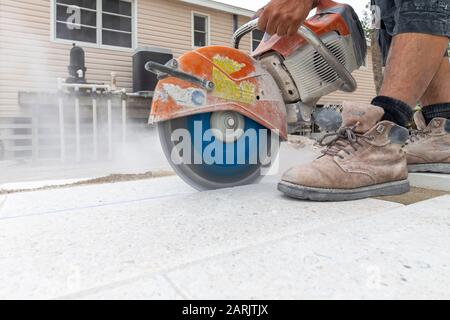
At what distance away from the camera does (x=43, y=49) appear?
20.3 ft

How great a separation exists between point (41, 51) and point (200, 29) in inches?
138

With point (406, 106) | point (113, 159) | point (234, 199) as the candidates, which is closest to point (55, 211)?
point (234, 199)

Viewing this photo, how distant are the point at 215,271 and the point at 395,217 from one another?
22.4 inches

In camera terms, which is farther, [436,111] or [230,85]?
[436,111]

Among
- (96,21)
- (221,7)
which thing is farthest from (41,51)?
(221,7)

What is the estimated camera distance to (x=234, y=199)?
3.78 ft

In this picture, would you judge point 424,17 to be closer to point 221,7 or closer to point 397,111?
point 397,111

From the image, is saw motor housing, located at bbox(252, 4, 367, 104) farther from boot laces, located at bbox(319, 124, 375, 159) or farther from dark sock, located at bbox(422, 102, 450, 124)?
dark sock, located at bbox(422, 102, 450, 124)

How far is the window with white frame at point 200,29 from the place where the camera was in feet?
26.1

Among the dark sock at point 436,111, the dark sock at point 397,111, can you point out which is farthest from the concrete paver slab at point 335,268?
the dark sock at point 436,111

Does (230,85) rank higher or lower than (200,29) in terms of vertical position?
lower

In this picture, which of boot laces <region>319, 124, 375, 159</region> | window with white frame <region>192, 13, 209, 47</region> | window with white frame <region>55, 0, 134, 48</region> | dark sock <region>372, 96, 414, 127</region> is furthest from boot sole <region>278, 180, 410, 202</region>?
window with white frame <region>192, 13, 209, 47</region>

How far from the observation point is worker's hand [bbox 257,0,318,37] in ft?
3.96
